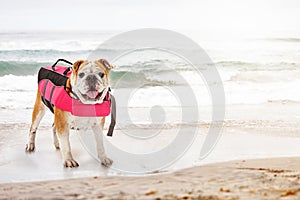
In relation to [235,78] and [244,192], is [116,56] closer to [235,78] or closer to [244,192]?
[235,78]

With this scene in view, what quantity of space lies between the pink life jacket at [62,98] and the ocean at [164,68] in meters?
2.91

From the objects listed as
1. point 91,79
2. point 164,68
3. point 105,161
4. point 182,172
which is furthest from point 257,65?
point 91,79

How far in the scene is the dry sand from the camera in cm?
274

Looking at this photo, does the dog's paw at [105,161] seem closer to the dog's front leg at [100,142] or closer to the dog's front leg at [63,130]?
the dog's front leg at [100,142]

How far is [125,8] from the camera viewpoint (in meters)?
14.2

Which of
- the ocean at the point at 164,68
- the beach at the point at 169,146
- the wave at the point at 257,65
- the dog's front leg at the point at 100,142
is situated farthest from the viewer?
the wave at the point at 257,65

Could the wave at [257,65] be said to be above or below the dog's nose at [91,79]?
above

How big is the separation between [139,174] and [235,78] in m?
7.95

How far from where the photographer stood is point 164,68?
11.3 m

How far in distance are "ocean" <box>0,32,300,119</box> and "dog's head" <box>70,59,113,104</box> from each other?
10.9ft

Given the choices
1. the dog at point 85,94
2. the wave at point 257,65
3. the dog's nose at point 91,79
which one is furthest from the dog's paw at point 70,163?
the wave at point 257,65

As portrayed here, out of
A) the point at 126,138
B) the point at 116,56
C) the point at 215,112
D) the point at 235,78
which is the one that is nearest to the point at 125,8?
the point at 116,56

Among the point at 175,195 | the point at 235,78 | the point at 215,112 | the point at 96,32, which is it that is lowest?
the point at 175,195

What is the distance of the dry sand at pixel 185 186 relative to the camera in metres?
2.74
